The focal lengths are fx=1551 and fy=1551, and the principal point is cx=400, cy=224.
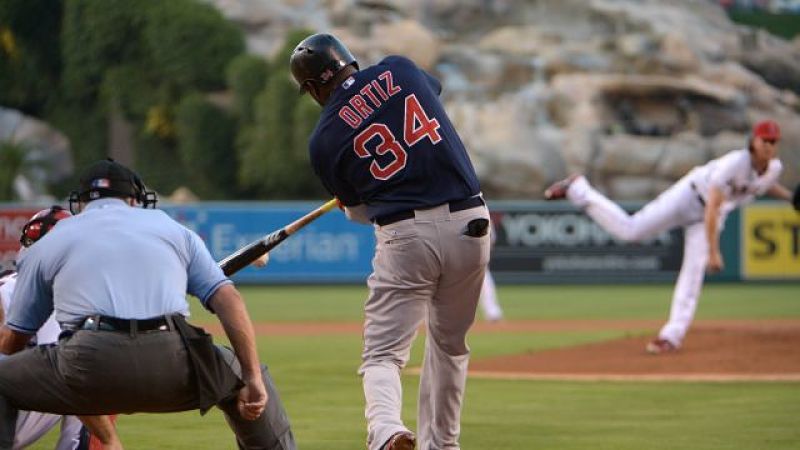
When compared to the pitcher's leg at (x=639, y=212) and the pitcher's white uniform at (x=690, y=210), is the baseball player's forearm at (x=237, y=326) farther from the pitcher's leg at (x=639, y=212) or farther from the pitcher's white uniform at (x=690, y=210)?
the pitcher's leg at (x=639, y=212)

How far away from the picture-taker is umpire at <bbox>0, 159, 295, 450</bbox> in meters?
5.69

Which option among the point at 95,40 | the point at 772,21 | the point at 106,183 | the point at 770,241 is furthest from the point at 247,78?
the point at 106,183

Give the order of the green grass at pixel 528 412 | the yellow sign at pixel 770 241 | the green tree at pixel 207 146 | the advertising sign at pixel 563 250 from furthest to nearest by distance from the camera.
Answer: the green tree at pixel 207 146, the advertising sign at pixel 563 250, the yellow sign at pixel 770 241, the green grass at pixel 528 412

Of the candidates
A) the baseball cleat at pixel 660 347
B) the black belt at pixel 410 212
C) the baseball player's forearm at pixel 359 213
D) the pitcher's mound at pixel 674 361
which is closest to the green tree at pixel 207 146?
the pitcher's mound at pixel 674 361

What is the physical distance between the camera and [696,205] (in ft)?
46.1

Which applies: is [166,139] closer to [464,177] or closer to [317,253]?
[317,253]

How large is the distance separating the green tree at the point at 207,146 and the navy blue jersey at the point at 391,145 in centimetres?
3323

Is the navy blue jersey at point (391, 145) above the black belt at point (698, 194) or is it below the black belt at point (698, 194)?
above

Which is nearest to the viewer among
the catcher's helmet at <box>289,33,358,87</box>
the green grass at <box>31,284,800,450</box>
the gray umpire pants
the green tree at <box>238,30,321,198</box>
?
the gray umpire pants

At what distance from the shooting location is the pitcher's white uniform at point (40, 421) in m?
7.17

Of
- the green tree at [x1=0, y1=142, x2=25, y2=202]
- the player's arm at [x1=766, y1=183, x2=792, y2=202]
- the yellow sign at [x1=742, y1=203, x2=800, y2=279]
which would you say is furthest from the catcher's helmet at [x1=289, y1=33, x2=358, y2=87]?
the green tree at [x1=0, y1=142, x2=25, y2=202]

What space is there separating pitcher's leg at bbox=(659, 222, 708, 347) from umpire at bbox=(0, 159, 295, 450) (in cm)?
856

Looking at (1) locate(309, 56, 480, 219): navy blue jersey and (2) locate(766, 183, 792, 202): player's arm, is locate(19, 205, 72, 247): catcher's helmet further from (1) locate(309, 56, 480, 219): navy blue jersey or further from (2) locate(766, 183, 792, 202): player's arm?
(2) locate(766, 183, 792, 202): player's arm

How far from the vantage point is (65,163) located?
41.5 meters
